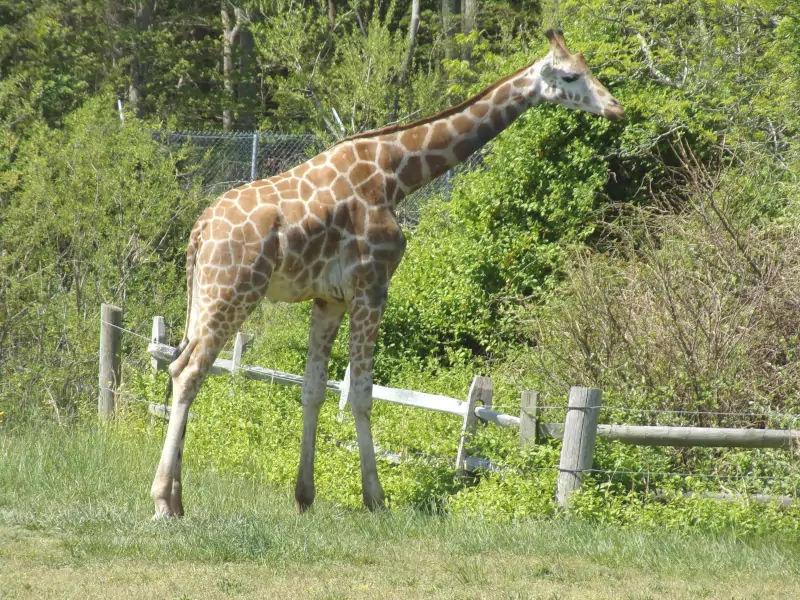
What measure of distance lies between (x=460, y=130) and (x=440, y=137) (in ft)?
0.55

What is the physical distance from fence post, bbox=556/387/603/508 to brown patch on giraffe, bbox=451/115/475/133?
216cm

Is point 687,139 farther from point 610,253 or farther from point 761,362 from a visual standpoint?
point 761,362

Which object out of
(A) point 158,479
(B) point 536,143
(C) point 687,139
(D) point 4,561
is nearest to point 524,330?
(B) point 536,143

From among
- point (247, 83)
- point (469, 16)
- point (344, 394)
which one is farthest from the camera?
point (247, 83)

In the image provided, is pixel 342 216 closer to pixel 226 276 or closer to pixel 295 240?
pixel 295 240

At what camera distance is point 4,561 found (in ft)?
18.8

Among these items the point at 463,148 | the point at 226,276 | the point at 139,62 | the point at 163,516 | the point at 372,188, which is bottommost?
the point at 163,516

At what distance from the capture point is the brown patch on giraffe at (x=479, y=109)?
7801 millimetres

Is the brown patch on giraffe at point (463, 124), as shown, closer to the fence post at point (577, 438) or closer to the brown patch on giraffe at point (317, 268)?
the brown patch on giraffe at point (317, 268)

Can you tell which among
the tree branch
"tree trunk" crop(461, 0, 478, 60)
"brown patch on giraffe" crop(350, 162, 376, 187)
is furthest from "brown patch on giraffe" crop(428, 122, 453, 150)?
"tree trunk" crop(461, 0, 478, 60)

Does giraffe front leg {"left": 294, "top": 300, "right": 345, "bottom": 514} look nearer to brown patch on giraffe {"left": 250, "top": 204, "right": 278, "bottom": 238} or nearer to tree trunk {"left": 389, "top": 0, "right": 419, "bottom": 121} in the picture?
brown patch on giraffe {"left": 250, "top": 204, "right": 278, "bottom": 238}

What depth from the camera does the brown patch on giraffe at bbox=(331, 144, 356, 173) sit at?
749cm

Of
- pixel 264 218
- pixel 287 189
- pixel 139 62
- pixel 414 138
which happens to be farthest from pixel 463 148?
pixel 139 62

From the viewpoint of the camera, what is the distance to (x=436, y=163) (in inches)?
304
